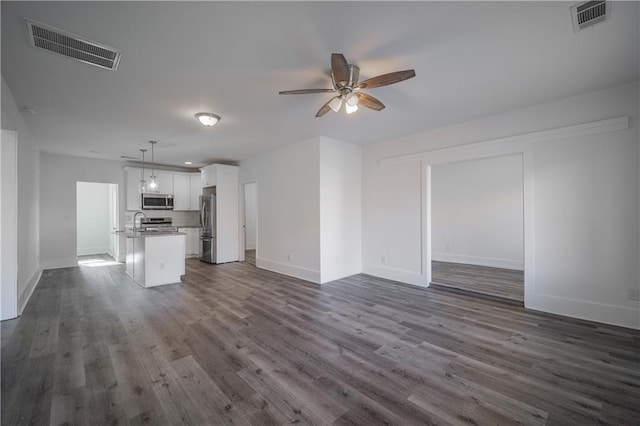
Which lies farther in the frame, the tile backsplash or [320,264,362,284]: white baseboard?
the tile backsplash

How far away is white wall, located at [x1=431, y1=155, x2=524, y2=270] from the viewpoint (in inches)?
230

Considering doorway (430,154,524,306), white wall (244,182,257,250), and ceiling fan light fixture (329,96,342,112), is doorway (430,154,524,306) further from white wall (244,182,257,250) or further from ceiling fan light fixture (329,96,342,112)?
white wall (244,182,257,250)

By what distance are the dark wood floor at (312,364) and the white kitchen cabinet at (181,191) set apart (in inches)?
164

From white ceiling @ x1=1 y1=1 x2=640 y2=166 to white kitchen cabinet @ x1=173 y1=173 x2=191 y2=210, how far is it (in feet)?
12.1

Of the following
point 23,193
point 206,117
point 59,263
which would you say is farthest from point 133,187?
point 206,117

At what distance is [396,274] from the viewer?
16.3 ft

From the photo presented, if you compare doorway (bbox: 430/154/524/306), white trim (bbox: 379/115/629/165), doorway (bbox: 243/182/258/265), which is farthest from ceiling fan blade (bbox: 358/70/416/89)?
doorway (bbox: 243/182/258/265)

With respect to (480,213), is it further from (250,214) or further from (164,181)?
(164,181)

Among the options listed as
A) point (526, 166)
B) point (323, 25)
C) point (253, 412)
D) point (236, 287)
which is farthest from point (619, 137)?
point (236, 287)

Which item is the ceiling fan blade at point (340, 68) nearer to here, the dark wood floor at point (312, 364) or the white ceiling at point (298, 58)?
the white ceiling at point (298, 58)

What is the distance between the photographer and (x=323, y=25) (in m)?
1.93

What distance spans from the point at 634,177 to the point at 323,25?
3.74 m

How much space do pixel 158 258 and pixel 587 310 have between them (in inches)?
250

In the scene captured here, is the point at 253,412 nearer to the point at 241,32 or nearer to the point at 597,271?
the point at 241,32
